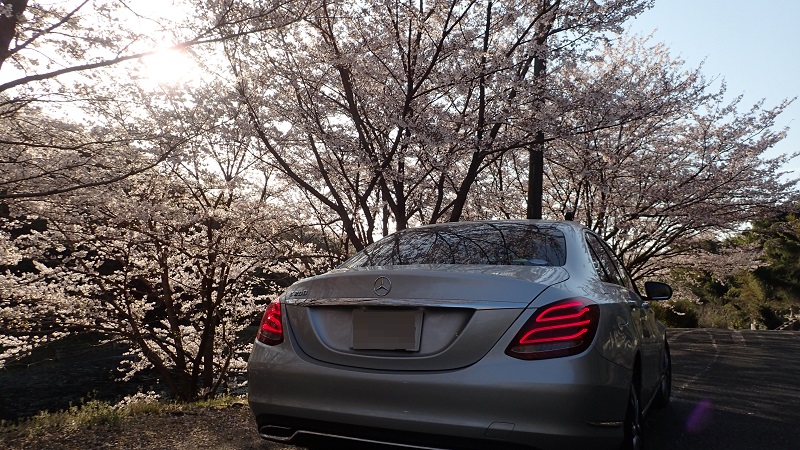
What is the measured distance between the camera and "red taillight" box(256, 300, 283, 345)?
2.97 m

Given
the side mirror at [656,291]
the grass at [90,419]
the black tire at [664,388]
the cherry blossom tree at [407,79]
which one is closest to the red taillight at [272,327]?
the grass at [90,419]

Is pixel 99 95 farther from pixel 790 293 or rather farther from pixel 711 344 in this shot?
pixel 790 293

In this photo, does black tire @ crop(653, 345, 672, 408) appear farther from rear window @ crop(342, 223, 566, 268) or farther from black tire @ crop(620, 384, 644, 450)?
rear window @ crop(342, 223, 566, 268)

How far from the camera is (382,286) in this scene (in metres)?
2.71

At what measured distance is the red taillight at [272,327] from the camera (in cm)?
297

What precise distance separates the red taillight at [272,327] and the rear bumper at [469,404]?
23cm

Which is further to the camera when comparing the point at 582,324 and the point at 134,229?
the point at 134,229

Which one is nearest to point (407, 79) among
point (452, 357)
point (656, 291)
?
point (656, 291)

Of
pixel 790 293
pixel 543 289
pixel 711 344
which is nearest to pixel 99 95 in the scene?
pixel 543 289

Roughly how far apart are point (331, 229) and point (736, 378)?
8337 millimetres

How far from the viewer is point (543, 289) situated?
8.42 ft

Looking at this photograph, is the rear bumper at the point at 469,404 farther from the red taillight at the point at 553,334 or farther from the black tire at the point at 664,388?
the black tire at the point at 664,388

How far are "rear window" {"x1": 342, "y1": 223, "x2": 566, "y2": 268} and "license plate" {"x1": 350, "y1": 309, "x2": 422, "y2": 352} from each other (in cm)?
45

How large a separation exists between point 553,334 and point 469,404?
45 cm
